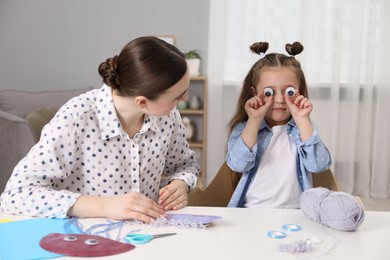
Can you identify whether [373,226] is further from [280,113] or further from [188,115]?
[188,115]

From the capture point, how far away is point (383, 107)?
4.35m

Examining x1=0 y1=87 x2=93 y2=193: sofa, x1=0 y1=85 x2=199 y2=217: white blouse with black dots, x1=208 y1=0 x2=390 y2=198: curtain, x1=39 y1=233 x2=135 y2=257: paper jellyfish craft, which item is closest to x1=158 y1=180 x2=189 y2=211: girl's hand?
x1=0 y1=85 x2=199 y2=217: white blouse with black dots

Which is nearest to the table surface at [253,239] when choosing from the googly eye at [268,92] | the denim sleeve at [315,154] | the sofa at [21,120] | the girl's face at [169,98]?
the girl's face at [169,98]

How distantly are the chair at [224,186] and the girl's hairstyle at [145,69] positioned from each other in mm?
625

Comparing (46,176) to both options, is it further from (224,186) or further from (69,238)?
(224,186)

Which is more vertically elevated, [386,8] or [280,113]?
[386,8]

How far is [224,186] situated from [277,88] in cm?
38

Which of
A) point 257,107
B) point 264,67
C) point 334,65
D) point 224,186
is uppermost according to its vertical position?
point 264,67

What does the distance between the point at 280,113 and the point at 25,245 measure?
3.21ft

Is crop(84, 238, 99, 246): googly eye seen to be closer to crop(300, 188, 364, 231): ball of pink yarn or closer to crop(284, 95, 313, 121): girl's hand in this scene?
crop(300, 188, 364, 231): ball of pink yarn

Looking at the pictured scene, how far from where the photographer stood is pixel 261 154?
192 centimetres

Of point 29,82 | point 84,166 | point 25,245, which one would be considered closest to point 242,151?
point 84,166

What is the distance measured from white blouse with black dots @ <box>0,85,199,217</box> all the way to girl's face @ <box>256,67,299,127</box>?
0.32 m

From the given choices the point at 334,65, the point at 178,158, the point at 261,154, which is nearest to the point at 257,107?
the point at 261,154
